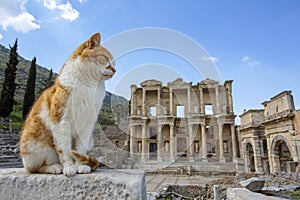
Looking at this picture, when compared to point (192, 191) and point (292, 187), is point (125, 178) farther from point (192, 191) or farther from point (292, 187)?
point (292, 187)

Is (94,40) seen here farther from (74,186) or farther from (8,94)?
(8,94)

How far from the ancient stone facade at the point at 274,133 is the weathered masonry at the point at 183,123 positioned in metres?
6.45

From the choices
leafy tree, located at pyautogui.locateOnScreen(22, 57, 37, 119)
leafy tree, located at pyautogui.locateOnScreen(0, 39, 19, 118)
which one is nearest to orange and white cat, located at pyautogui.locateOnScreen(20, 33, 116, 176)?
leafy tree, located at pyautogui.locateOnScreen(0, 39, 19, 118)

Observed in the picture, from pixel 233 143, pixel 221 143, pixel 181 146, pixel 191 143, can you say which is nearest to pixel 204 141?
pixel 191 143

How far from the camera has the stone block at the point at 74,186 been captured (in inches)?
53.4

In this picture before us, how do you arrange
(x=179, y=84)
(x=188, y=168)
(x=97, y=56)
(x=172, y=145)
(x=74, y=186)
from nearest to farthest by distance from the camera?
1. (x=74, y=186)
2. (x=97, y=56)
3. (x=188, y=168)
4. (x=172, y=145)
5. (x=179, y=84)

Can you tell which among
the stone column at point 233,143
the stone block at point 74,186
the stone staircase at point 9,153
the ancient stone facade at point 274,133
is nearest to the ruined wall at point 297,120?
the ancient stone facade at point 274,133

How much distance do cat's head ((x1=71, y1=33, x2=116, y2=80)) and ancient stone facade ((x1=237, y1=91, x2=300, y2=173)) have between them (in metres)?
12.8

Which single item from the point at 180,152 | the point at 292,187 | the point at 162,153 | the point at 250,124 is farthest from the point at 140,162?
the point at 292,187

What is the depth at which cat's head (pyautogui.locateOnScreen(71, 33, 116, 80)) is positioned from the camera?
1.65 metres

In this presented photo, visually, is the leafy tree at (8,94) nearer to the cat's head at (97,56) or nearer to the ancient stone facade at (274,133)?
the ancient stone facade at (274,133)

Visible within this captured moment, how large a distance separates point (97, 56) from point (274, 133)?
49.1 feet

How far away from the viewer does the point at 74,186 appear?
1.42 meters

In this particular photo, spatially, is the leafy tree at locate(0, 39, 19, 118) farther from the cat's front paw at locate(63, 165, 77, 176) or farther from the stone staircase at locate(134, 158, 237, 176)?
the cat's front paw at locate(63, 165, 77, 176)
